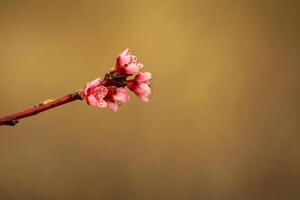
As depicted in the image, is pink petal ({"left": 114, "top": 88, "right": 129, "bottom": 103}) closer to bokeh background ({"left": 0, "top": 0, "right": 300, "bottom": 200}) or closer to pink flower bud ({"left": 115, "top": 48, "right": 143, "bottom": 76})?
pink flower bud ({"left": 115, "top": 48, "right": 143, "bottom": 76})

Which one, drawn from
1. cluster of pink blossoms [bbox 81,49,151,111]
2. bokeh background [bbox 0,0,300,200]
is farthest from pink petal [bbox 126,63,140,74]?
bokeh background [bbox 0,0,300,200]

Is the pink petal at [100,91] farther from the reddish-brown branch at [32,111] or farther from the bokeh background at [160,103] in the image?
the bokeh background at [160,103]

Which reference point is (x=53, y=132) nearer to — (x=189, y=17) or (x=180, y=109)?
(x=180, y=109)

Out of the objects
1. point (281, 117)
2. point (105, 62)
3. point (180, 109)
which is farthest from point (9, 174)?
point (281, 117)

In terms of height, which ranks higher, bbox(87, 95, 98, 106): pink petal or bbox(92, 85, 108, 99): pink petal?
bbox(92, 85, 108, 99): pink petal

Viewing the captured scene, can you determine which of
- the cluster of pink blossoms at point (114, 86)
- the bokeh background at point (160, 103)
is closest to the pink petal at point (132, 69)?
the cluster of pink blossoms at point (114, 86)

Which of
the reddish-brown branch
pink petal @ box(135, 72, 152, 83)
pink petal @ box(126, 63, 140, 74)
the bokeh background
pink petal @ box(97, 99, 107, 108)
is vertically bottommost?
the reddish-brown branch

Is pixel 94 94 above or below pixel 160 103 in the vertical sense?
below

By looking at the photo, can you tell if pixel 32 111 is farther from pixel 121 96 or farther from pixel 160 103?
pixel 160 103

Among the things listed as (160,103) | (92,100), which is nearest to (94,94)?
(92,100)
